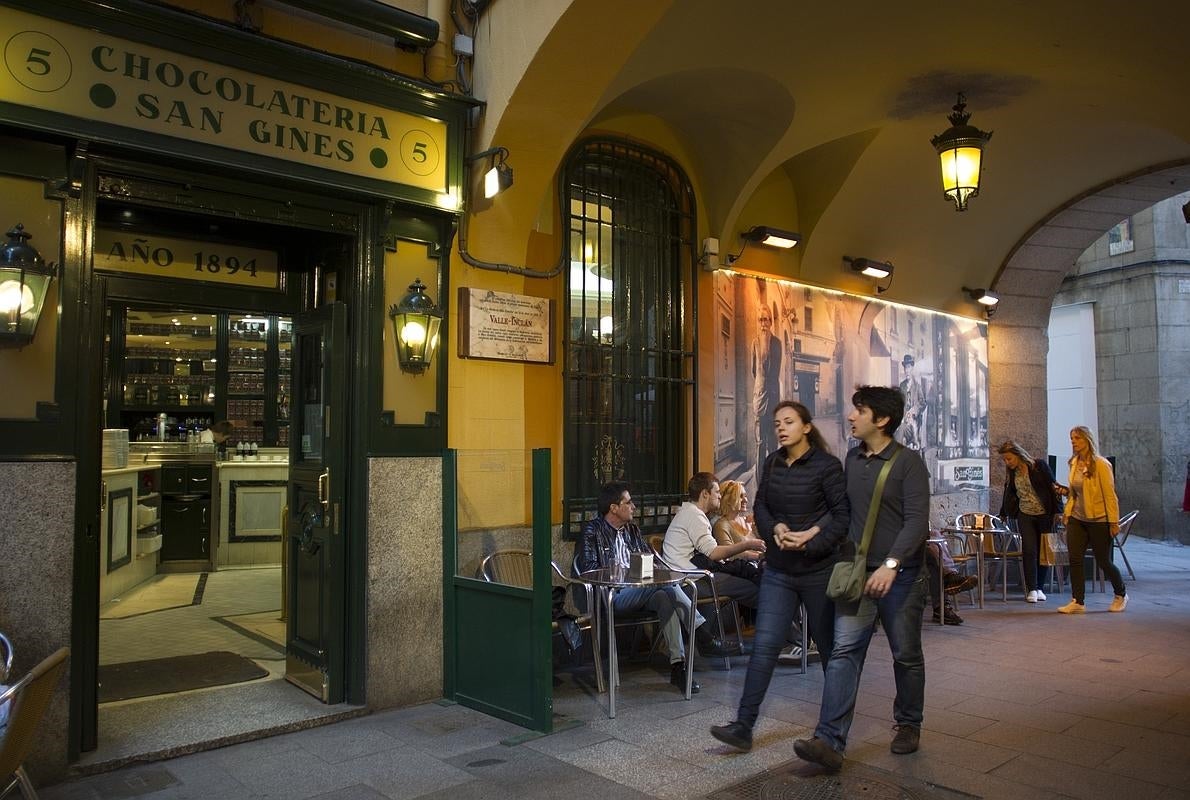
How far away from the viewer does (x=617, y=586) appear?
5.21m

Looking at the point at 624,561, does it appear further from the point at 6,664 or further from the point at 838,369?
the point at 838,369

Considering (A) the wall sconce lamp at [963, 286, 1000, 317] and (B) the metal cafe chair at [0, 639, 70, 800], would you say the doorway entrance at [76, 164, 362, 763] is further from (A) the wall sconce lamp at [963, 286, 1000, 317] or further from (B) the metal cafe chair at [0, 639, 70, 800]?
(A) the wall sconce lamp at [963, 286, 1000, 317]

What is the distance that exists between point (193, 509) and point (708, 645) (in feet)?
21.7

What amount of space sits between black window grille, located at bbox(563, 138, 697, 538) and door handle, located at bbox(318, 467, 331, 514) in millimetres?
2027

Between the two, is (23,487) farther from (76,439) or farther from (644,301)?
(644,301)

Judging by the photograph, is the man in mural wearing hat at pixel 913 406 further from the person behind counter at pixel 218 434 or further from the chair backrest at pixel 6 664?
the chair backrest at pixel 6 664

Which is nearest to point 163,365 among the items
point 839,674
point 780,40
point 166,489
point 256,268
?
point 166,489

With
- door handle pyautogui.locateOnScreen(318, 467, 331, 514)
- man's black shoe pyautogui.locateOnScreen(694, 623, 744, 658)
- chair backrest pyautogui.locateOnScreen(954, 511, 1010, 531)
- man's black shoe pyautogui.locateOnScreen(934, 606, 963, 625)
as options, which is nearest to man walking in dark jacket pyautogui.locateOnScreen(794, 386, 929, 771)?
man's black shoe pyautogui.locateOnScreen(694, 623, 744, 658)

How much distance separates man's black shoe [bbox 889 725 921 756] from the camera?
4512 mm

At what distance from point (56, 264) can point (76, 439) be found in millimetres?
855

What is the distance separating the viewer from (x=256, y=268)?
224 inches

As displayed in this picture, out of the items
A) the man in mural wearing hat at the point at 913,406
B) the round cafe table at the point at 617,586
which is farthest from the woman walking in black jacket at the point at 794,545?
the man in mural wearing hat at the point at 913,406

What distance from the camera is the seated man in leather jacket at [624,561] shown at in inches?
222

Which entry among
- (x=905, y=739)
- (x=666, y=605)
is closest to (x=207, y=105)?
(x=666, y=605)
